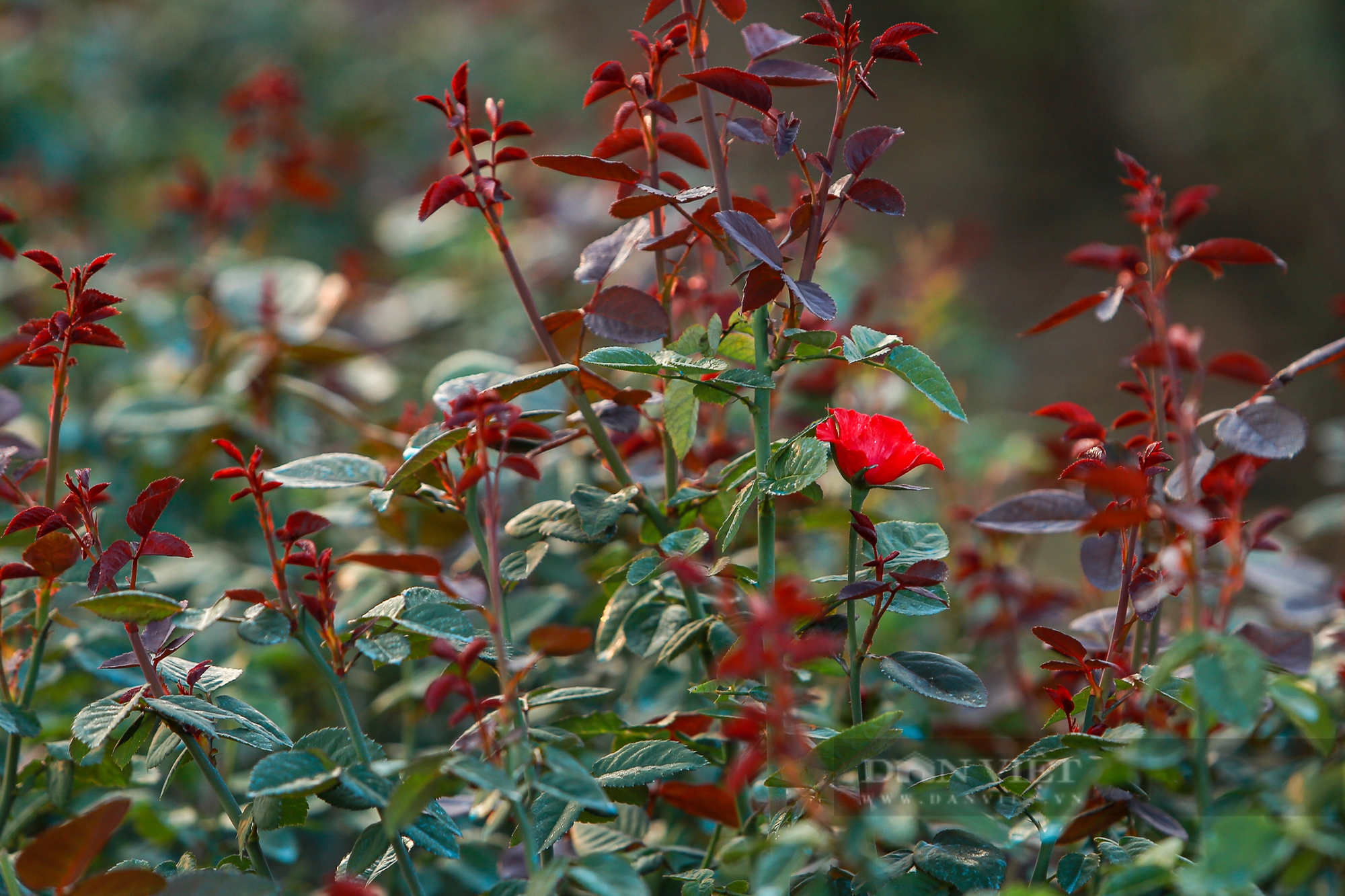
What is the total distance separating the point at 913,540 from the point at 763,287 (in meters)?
0.21

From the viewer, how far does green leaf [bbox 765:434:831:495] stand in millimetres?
576

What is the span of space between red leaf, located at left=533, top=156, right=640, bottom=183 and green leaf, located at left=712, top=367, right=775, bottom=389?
147 millimetres

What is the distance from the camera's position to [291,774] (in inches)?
20.5

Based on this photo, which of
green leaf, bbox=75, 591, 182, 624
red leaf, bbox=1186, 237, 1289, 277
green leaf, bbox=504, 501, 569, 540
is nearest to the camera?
green leaf, bbox=75, 591, 182, 624

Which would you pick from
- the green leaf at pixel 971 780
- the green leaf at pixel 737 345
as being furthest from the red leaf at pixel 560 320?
the green leaf at pixel 971 780

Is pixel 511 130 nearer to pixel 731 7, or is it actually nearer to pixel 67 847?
pixel 731 7

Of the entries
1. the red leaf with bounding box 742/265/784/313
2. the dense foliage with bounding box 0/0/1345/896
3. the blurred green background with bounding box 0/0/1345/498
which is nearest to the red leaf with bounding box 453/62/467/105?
the dense foliage with bounding box 0/0/1345/896

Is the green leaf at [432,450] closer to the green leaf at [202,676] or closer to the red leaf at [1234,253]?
the green leaf at [202,676]

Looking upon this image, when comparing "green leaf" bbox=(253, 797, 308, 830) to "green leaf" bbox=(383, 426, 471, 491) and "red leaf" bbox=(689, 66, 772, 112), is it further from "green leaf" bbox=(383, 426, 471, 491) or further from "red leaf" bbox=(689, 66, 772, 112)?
"red leaf" bbox=(689, 66, 772, 112)

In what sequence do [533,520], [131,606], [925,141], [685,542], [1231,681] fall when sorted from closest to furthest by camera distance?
[1231,681] < [131,606] < [685,542] < [533,520] < [925,141]

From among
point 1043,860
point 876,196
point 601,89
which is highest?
point 601,89

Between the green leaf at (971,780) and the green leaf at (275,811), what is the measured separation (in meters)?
0.43

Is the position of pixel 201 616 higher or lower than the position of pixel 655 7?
lower

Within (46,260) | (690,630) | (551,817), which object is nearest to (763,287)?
(690,630)
